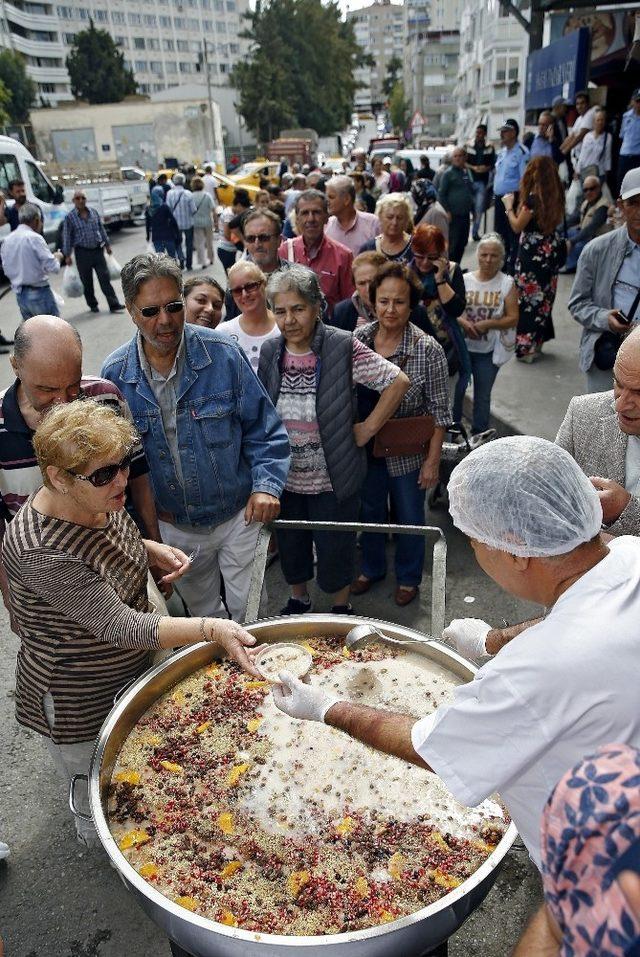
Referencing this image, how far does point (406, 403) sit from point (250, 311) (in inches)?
47.3

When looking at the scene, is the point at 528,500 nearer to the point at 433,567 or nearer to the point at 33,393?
the point at 433,567

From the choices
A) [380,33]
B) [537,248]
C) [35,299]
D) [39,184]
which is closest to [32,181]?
[39,184]

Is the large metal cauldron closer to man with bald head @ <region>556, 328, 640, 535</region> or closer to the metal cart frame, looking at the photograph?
the metal cart frame

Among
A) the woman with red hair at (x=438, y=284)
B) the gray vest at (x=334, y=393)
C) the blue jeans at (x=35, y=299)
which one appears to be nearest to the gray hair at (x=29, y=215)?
the blue jeans at (x=35, y=299)

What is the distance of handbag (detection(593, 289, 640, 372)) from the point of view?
4.17 m

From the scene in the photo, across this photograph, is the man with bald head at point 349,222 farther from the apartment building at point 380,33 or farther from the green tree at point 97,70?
the apartment building at point 380,33

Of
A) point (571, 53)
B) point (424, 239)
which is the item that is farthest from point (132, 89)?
point (424, 239)

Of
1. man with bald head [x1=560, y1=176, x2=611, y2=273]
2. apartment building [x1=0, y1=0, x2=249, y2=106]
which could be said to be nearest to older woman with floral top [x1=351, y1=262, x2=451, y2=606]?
man with bald head [x1=560, y1=176, x2=611, y2=273]

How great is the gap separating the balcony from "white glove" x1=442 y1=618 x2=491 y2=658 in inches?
3468

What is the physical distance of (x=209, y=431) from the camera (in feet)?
10.3

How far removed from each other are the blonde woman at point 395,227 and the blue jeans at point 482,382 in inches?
41.2

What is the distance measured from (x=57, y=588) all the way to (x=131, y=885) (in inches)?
35.9

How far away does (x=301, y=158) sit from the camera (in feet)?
136

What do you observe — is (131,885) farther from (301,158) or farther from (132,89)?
(132,89)
